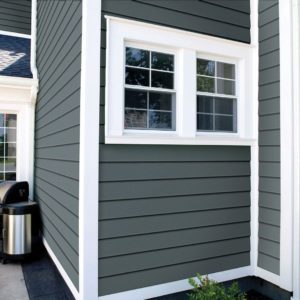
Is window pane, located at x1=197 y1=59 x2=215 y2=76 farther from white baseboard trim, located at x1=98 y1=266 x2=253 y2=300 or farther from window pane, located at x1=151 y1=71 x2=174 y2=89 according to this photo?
white baseboard trim, located at x1=98 y1=266 x2=253 y2=300

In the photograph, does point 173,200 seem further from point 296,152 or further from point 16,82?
point 16,82

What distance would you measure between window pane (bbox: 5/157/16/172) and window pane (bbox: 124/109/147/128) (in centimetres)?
359

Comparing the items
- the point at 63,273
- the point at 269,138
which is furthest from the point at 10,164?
the point at 269,138

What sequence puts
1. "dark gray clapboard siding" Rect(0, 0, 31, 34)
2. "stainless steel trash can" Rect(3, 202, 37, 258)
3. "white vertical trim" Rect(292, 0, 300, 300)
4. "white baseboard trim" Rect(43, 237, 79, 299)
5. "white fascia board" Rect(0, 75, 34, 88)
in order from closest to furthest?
"white baseboard trim" Rect(43, 237, 79, 299)
"white vertical trim" Rect(292, 0, 300, 300)
"stainless steel trash can" Rect(3, 202, 37, 258)
"white fascia board" Rect(0, 75, 34, 88)
"dark gray clapboard siding" Rect(0, 0, 31, 34)

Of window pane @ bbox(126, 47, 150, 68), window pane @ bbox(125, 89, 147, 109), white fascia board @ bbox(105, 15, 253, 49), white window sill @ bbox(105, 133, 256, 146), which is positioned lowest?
white window sill @ bbox(105, 133, 256, 146)

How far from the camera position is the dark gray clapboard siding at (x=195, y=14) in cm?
313

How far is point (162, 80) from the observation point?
339cm

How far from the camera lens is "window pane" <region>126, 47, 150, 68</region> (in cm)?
318

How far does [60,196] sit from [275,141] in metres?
2.55

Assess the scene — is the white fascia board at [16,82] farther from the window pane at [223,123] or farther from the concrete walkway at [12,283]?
the window pane at [223,123]

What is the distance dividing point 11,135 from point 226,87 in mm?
4042

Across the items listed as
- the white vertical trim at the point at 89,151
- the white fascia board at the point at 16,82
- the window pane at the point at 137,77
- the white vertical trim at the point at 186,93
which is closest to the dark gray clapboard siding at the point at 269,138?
the white vertical trim at the point at 186,93

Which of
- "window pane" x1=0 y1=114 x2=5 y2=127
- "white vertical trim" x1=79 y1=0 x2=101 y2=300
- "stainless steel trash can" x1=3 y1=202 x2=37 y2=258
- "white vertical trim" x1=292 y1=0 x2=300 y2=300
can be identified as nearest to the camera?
"white vertical trim" x1=79 y1=0 x2=101 y2=300

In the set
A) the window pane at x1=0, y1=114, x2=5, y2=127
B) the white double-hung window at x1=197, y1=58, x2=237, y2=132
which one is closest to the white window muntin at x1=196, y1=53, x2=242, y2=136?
the white double-hung window at x1=197, y1=58, x2=237, y2=132
